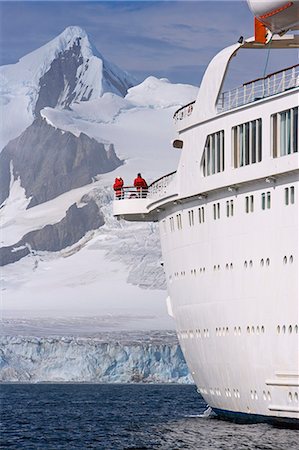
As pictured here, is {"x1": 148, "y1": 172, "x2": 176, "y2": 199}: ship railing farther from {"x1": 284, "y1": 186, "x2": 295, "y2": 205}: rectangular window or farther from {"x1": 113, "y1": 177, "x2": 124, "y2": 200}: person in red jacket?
{"x1": 284, "y1": 186, "x2": 295, "y2": 205}: rectangular window

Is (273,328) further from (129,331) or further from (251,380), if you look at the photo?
(129,331)

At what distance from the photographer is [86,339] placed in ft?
431

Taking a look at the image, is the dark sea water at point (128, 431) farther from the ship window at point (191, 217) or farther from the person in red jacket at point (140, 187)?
the person in red jacket at point (140, 187)

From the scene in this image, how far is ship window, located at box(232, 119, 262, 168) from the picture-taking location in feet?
112

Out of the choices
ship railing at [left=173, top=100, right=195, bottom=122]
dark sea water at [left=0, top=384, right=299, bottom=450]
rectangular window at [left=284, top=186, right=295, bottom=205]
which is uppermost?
ship railing at [left=173, top=100, right=195, bottom=122]

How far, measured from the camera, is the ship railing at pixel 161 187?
137ft

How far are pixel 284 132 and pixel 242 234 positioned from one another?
3116 mm

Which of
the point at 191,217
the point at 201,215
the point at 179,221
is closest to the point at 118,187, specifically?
the point at 179,221

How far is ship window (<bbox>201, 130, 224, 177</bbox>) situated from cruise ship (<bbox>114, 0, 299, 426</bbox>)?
0.09ft

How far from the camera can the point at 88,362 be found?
355 ft

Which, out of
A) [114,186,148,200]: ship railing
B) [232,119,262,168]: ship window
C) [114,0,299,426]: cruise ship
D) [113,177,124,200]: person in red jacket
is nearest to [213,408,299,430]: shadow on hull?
[114,0,299,426]: cruise ship

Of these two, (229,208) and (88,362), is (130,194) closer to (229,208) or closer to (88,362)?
(229,208)

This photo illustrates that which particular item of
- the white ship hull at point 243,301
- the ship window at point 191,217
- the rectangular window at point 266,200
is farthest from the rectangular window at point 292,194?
the ship window at point 191,217

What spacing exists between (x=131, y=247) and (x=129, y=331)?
32718mm
